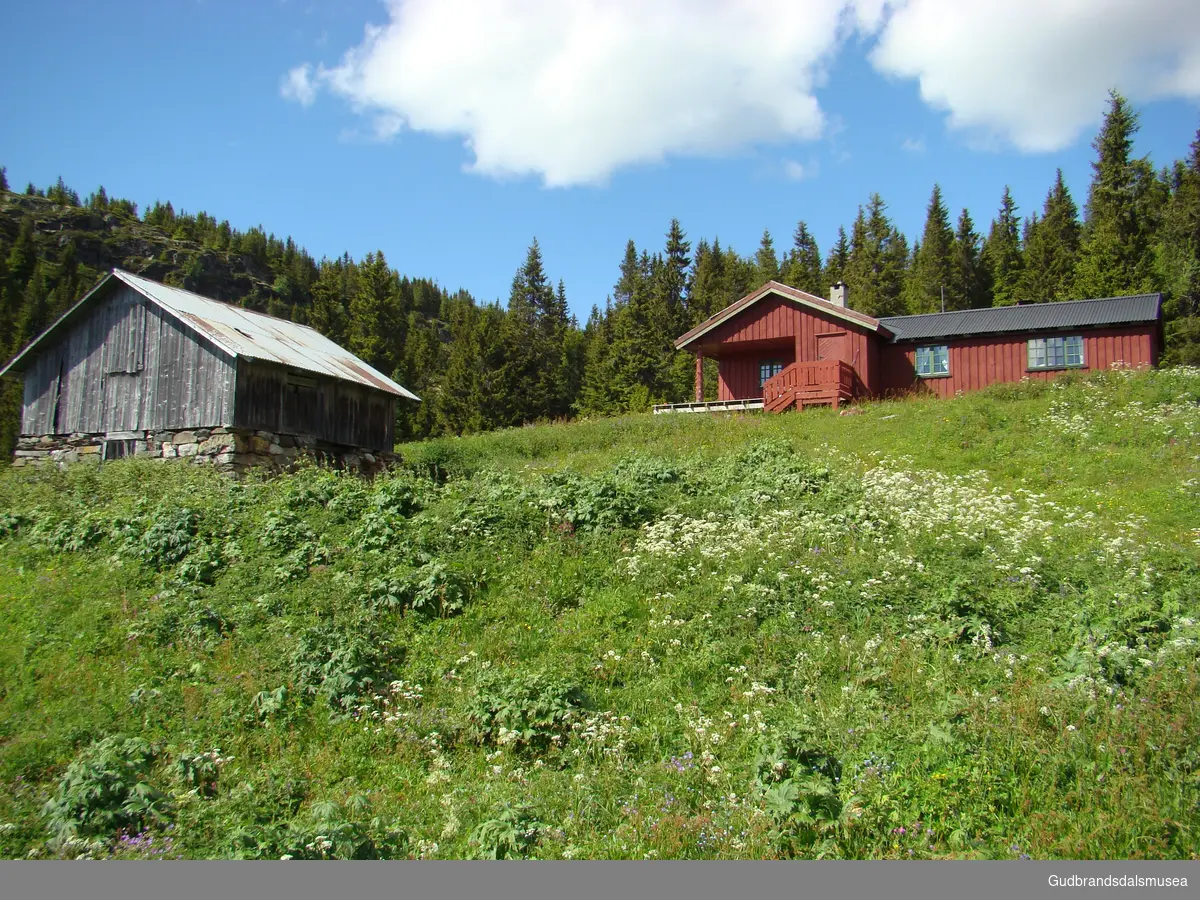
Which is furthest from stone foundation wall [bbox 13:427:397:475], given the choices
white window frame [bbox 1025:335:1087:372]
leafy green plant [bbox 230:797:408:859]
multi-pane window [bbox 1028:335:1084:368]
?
multi-pane window [bbox 1028:335:1084:368]

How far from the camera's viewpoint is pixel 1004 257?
66.4 meters

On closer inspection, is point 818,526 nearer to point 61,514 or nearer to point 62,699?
point 62,699

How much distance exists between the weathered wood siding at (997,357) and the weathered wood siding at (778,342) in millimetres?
1118

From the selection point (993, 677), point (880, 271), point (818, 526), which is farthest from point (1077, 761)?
point (880, 271)

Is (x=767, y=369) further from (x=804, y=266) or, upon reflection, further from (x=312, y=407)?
(x=804, y=266)

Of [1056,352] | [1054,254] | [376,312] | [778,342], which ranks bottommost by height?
[1056,352]

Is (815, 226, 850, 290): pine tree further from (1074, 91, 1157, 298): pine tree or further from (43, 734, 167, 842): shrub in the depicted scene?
(43, 734, 167, 842): shrub

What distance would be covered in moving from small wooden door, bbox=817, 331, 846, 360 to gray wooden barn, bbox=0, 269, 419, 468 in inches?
714

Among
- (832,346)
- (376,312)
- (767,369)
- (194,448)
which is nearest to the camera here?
(194,448)

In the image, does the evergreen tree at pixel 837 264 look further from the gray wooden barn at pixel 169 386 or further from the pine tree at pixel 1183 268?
the gray wooden barn at pixel 169 386

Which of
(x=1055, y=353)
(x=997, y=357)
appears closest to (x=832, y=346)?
(x=997, y=357)

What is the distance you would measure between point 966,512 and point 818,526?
3.14 m

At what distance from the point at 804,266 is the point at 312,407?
58246 millimetres

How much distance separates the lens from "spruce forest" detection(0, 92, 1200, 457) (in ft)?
152
